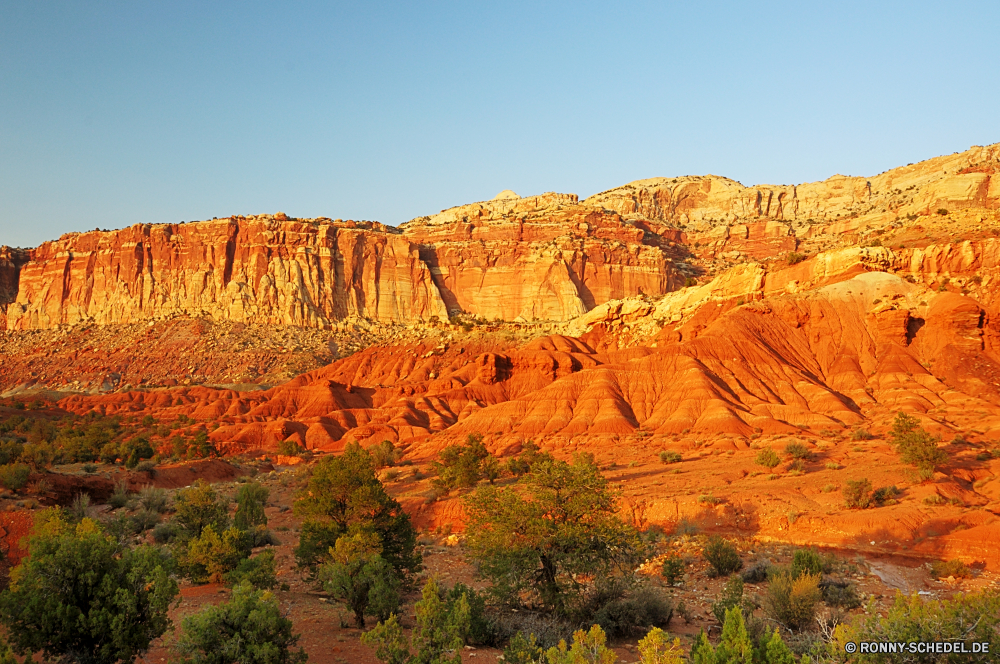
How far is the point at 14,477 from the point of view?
74.7 feet

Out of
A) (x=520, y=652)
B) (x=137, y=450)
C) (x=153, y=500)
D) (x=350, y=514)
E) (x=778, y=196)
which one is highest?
(x=778, y=196)

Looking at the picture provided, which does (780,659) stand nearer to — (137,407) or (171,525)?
(171,525)

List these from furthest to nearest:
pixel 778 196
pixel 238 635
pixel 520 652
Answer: pixel 778 196 → pixel 238 635 → pixel 520 652

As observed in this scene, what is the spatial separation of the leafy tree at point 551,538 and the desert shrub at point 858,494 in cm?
1498

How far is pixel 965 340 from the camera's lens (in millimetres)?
50875

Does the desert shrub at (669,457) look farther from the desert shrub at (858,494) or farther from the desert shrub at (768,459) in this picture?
the desert shrub at (858,494)

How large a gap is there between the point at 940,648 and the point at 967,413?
41.8m

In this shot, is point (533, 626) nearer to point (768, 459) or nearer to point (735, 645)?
point (735, 645)

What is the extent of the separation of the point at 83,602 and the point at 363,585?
202 inches

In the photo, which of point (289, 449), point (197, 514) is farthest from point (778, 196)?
point (197, 514)

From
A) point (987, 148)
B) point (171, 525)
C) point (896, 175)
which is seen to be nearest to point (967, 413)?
point (171, 525)

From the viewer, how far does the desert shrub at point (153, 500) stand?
26.5m

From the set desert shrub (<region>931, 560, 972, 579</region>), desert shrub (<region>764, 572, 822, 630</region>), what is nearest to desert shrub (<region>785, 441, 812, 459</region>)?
desert shrub (<region>931, 560, 972, 579</region>)

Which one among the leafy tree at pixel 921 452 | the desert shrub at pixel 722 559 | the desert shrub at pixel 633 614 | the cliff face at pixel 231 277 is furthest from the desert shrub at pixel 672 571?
the cliff face at pixel 231 277
